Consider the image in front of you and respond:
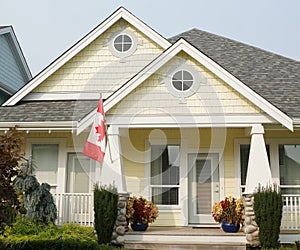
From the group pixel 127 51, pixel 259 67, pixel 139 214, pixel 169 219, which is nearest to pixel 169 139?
pixel 169 219

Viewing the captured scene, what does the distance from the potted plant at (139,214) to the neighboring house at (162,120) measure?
0.59 meters

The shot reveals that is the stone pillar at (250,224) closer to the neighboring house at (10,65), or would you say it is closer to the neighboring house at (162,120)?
the neighboring house at (162,120)

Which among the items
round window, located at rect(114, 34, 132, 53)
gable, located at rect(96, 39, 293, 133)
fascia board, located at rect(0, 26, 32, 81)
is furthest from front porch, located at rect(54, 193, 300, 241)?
fascia board, located at rect(0, 26, 32, 81)

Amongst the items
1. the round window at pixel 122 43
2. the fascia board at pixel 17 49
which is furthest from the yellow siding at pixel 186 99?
the fascia board at pixel 17 49

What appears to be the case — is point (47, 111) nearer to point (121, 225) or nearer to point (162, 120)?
point (162, 120)

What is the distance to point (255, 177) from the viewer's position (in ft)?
29.6

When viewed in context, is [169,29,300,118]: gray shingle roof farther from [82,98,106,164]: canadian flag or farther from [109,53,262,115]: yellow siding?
[82,98,106,164]: canadian flag

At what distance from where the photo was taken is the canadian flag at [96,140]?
352 inches

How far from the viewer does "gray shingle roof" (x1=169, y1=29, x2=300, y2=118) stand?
10.9 metres

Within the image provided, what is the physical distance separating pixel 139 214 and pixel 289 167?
171 inches

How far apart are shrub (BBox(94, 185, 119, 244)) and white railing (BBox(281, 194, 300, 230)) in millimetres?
4003

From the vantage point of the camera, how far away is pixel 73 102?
1202 centimetres

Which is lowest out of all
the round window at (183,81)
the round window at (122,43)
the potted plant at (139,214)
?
the potted plant at (139,214)

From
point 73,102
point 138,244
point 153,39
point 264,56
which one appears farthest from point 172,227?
point 264,56
